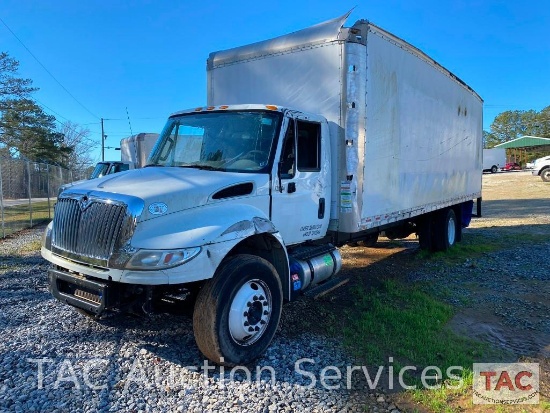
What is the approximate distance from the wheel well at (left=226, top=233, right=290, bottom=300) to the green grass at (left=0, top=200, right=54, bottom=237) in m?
10.2

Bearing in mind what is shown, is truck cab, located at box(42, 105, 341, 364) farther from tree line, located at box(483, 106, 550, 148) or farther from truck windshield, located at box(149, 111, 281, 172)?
tree line, located at box(483, 106, 550, 148)

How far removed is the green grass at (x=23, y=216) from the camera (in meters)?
12.1

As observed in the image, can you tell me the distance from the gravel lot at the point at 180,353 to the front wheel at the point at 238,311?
205 mm

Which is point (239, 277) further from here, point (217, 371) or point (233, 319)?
point (217, 371)

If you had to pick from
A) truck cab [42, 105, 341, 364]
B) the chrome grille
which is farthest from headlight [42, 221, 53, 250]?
the chrome grille

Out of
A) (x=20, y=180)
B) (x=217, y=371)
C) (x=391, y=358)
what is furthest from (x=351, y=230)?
(x=20, y=180)

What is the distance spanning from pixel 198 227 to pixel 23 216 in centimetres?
1286

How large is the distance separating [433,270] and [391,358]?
165 inches

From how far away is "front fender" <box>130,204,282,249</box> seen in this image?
3377 mm

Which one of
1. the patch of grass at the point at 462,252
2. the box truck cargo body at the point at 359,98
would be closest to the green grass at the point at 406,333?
the box truck cargo body at the point at 359,98

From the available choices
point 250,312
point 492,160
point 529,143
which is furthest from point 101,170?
point 529,143

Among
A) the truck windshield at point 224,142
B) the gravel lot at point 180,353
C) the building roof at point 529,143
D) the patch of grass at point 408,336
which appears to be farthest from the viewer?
the building roof at point 529,143

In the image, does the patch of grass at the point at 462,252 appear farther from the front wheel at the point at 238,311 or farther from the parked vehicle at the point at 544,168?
the parked vehicle at the point at 544,168

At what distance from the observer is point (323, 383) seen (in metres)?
3.61
